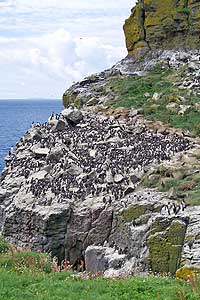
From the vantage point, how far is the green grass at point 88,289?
11.7 m

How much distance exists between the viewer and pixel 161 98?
3506 centimetres

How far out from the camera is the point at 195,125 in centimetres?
2875

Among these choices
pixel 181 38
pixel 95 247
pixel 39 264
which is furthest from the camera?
pixel 181 38

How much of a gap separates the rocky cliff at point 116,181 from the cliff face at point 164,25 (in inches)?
171

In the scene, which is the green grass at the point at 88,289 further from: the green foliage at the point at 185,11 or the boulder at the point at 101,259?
the green foliage at the point at 185,11

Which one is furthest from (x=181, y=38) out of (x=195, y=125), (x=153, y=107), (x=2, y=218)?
(x=2, y=218)

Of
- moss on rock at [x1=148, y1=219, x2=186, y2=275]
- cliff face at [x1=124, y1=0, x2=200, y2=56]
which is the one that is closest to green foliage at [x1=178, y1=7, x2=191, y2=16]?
cliff face at [x1=124, y1=0, x2=200, y2=56]

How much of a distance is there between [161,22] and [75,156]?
20309 millimetres

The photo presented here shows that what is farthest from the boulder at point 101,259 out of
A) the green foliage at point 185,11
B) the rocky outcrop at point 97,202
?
the green foliage at point 185,11

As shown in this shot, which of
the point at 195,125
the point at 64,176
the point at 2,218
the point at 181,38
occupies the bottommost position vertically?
the point at 2,218

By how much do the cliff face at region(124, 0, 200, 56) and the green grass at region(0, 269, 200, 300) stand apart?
31359mm

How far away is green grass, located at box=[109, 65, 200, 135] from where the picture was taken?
30406 millimetres

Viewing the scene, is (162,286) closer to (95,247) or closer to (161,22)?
(95,247)

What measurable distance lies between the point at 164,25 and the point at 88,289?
110 feet
